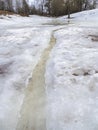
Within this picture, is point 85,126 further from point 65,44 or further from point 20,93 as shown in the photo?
point 65,44

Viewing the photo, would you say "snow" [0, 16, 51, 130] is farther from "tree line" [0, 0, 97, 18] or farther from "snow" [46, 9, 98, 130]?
"tree line" [0, 0, 97, 18]

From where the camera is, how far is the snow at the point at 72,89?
10.9 feet

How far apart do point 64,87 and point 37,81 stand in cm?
66

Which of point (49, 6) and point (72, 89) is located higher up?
point (49, 6)

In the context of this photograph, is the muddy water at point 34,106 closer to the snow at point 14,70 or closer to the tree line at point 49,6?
the snow at point 14,70

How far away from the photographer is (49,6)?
129 ft

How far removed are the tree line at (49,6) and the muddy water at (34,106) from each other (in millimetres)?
31905

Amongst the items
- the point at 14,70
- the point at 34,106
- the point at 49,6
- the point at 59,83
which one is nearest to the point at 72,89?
the point at 59,83

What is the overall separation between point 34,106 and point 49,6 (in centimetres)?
3738

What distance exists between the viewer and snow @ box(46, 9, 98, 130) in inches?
131

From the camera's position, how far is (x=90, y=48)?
6.73 metres

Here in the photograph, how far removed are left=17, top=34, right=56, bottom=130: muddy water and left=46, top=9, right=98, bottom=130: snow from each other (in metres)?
0.11

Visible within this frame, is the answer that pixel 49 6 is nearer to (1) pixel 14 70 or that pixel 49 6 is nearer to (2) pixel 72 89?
(1) pixel 14 70

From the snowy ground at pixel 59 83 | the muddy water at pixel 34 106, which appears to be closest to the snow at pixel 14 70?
the snowy ground at pixel 59 83
